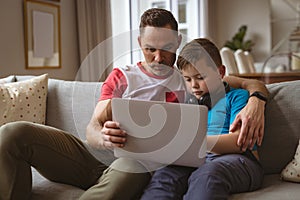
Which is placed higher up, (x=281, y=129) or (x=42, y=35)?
(x=42, y=35)

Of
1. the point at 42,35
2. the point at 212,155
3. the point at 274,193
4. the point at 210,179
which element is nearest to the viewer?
the point at 210,179

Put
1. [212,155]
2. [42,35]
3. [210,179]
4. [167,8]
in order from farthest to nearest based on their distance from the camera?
[167,8], [42,35], [212,155], [210,179]

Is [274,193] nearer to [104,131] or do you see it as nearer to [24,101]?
[104,131]

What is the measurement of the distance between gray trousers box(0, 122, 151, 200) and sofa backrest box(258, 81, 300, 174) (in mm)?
524

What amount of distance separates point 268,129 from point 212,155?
0.33 m

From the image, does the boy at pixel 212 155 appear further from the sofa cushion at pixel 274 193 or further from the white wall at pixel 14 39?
the white wall at pixel 14 39

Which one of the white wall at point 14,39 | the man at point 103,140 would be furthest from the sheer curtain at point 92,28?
the man at point 103,140

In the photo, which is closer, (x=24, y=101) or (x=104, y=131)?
(x=104, y=131)

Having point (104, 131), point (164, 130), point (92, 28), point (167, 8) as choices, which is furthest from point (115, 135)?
point (167, 8)

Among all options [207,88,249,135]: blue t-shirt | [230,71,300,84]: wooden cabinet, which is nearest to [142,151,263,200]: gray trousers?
[207,88,249,135]: blue t-shirt

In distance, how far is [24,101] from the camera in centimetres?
201

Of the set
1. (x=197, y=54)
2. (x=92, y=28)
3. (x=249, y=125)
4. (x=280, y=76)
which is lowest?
(x=249, y=125)

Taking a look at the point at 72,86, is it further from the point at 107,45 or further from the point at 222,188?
the point at 107,45

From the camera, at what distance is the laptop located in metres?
1.22
